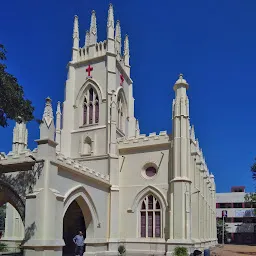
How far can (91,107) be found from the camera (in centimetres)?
3341

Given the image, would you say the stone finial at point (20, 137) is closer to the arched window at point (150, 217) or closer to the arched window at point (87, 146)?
the arched window at point (87, 146)

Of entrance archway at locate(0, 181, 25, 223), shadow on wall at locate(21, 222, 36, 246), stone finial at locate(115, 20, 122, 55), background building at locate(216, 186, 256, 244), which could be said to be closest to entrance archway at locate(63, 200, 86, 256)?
entrance archway at locate(0, 181, 25, 223)

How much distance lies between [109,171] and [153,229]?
5237mm

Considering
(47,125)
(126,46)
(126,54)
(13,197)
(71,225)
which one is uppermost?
(126,46)

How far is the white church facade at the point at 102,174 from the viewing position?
21109mm

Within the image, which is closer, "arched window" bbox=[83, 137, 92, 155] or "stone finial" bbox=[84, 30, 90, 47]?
"arched window" bbox=[83, 137, 92, 155]

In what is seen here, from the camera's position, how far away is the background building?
244 feet

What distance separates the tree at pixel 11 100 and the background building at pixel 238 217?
6393cm

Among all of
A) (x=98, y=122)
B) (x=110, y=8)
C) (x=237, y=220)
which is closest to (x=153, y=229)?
(x=98, y=122)

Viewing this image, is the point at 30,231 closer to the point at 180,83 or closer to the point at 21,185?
the point at 21,185

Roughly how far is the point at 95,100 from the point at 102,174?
7.42m

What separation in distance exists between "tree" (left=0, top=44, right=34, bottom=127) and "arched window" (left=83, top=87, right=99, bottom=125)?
51.2 ft

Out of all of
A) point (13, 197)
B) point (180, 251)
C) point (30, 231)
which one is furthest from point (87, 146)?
point (30, 231)

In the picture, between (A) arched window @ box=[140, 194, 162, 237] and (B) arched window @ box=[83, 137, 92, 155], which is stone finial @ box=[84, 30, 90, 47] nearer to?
(B) arched window @ box=[83, 137, 92, 155]
